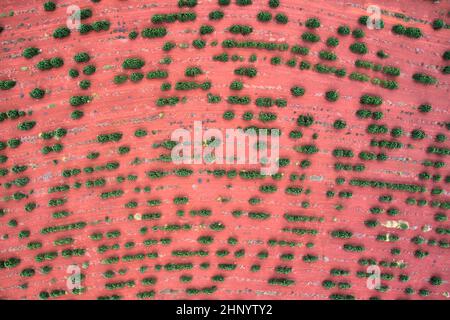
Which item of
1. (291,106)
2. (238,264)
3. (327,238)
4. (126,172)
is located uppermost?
(291,106)

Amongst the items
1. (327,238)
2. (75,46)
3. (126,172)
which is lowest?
(327,238)

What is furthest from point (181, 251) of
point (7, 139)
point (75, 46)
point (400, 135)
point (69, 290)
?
point (400, 135)

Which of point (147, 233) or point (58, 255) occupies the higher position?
point (147, 233)

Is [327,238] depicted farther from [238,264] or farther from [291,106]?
[291,106]

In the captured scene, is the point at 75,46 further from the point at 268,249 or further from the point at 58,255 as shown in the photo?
the point at 268,249

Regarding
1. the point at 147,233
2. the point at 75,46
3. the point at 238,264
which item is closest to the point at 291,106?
the point at 238,264

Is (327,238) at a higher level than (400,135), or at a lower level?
lower
